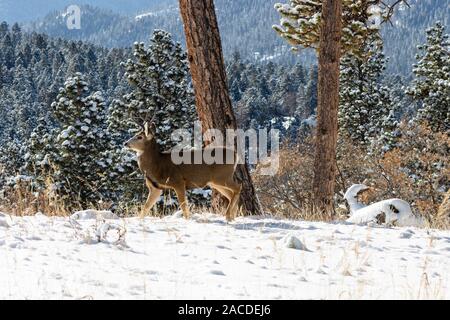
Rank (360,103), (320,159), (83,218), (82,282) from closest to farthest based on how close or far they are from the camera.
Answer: (82,282) → (83,218) → (320,159) → (360,103)

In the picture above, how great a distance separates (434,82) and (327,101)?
25.8 meters

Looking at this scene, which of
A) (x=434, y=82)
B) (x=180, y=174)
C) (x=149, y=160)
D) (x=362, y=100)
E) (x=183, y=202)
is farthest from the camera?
(x=362, y=100)

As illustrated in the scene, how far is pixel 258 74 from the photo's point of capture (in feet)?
543

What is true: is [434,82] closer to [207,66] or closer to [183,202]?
[207,66]

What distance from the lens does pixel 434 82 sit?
1366 inches

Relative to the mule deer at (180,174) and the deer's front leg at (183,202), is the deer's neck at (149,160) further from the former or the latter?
the deer's front leg at (183,202)

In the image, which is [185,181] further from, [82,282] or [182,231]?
[82,282]

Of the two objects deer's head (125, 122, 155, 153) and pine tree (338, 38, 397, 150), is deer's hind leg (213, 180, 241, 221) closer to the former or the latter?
deer's head (125, 122, 155, 153)

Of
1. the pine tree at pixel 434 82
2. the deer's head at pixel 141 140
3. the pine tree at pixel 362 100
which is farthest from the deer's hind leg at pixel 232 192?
the pine tree at pixel 362 100

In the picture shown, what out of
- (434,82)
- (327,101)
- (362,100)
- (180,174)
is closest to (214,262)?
(180,174)

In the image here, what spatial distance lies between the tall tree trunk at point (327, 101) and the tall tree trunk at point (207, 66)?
8.43 ft

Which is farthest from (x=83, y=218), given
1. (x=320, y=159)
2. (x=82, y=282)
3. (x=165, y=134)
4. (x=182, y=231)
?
(x=165, y=134)
